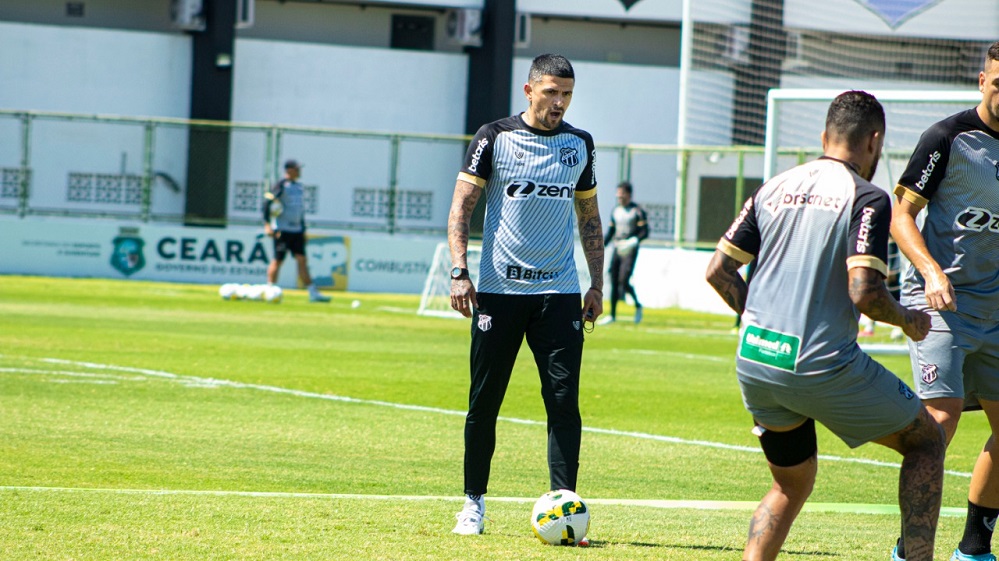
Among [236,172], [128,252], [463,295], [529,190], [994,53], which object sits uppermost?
[236,172]

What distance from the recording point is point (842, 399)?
195 inches

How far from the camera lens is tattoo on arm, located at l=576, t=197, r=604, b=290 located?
6.96 meters

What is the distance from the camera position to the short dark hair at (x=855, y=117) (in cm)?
496

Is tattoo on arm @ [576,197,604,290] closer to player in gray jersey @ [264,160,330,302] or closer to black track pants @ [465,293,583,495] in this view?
black track pants @ [465,293,583,495]

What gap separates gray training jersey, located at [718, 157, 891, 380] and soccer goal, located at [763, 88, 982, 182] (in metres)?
6.14

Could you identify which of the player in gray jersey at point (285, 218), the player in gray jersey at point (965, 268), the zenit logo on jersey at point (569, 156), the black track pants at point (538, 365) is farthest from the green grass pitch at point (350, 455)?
the player in gray jersey at point (285, 218)

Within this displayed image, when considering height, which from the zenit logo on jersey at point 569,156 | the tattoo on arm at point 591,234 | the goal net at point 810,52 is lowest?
the tattoo on arm at point 591,234

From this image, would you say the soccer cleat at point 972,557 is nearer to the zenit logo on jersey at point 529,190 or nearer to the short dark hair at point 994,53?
the short dark hair at point 994,53

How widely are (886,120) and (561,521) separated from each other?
35.4 ft

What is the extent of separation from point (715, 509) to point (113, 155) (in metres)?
27.7

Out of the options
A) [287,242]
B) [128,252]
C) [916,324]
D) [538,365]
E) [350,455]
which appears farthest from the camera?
[128,252]

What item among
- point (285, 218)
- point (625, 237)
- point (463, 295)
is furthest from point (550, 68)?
point (285, 218)

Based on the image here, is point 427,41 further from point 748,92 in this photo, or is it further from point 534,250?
point 534,250

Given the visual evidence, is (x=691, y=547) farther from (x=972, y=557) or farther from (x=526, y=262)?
(x=526, y=262)
